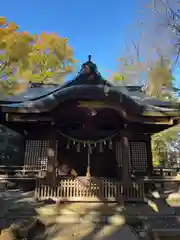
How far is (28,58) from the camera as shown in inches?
643

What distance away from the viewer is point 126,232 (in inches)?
174

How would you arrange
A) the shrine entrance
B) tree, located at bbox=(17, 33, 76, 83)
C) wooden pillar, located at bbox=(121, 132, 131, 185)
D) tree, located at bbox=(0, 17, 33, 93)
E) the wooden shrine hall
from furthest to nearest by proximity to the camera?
tree, located at bbox=(17, 33, 76, 83), tree, located at bbox=(0, 17, 33, 93), the shrine entrance, wooden pillar, located at bbox=(121, 132, 131, 185), the wooden shrine hall

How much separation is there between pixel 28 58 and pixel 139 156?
1330 centimetres

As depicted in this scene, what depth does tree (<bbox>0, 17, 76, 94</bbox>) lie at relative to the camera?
1483cm

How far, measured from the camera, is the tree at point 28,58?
14.8m

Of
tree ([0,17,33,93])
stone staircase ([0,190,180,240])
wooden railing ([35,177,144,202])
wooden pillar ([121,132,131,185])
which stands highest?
tree ([0,17,33,93])

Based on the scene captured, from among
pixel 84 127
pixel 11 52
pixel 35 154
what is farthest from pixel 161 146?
pixel 11 52

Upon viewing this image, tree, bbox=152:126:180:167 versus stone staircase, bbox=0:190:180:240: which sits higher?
tree, bbox=152:126:180:167

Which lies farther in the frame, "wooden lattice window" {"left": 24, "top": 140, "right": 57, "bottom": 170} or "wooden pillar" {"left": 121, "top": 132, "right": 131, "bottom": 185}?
"wooden lattice window" {"left": 24, "top": 140, "right": 57, "bottom": 170}

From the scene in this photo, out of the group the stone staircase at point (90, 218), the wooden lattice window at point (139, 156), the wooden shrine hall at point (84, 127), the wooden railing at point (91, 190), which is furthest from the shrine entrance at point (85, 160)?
the stone staircase at point (90, 218)

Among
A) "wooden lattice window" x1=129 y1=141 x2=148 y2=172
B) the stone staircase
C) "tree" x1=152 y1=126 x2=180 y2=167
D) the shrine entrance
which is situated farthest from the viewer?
"tree" x1=152 y1=126 x2=180 y2=167

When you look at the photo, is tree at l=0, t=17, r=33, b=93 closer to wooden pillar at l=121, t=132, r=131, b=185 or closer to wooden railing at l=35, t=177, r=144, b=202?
wooden railing at l=35, t=177, r=144, b=202

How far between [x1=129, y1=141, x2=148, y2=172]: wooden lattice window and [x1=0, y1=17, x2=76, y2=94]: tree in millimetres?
11841

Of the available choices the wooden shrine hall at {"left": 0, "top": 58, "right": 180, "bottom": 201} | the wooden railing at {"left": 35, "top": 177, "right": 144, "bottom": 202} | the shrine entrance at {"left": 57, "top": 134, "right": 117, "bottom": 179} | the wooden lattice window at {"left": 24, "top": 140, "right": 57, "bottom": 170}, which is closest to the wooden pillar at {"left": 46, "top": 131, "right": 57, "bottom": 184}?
the wooden shrine hall at {"left": 0, "top": 58, "right": 180, "bottom": 201}
